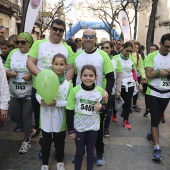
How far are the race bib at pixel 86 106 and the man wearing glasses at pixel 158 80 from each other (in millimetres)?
1359

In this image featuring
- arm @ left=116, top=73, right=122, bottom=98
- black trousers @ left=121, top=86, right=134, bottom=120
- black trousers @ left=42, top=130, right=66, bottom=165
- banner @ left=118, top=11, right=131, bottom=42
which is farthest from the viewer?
banner @ left=118, top=11, right=131, bottom=42

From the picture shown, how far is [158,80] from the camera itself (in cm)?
407

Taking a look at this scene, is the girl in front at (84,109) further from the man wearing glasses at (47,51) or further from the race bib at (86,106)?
the man wearing glasses at (47,51)

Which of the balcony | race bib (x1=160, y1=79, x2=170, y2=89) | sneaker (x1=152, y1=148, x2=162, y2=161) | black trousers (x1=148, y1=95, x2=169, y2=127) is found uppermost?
the balcony

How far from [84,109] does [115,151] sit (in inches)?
60.5

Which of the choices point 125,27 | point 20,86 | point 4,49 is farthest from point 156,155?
point 125,27

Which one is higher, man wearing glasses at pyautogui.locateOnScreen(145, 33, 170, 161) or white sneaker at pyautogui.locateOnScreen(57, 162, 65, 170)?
man wearing glasses at pyautogui.locateOnScreen(145, 33, 170, 161)

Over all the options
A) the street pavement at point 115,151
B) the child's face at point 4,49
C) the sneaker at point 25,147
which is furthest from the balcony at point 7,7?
the sneaker at point 25,147

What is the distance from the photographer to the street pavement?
3.77 m

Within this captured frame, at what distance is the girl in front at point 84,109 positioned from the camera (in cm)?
315

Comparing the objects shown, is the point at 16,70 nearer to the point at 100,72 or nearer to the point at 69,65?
the point at 69,65

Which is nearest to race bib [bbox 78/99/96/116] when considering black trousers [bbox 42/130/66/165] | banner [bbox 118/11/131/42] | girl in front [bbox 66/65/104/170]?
girl in front [bbox 66/65/104/170]

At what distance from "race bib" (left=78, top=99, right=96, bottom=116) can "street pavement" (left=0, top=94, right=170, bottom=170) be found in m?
1.02

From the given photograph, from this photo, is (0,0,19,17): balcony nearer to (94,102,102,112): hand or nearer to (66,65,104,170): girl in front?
(66,65,104,170): girl in front
